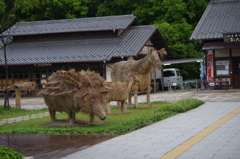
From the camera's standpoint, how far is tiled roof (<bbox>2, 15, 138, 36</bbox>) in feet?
111

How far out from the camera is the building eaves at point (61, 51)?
31431mm

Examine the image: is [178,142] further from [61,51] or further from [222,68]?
[61,51]

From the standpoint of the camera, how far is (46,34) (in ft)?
118

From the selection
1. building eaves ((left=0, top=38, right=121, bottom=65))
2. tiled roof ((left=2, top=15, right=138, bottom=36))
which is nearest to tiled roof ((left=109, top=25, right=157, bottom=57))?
building eaves ((left=0, top=38, right=121, bottom=65))

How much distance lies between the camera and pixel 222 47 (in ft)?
91.6

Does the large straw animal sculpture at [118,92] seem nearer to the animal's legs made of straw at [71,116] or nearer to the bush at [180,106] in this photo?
the bush at [180,106]

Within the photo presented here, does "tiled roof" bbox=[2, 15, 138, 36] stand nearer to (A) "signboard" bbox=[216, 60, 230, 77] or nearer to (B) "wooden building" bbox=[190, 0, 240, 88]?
(B) "wooden building" bbox=[190, 0, 240, 88]

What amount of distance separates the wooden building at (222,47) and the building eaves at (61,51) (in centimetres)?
722

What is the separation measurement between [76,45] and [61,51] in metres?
1.48

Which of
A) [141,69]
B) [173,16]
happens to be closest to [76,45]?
[173,16]

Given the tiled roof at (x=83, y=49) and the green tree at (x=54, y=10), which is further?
the green tree at (x=54, y=10)

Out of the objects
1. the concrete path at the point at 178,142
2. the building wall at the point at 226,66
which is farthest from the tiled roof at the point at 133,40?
the concrete path at the point at 178,142

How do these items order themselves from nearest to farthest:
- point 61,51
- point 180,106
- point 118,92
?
point 118,92 < point 180,106 < point 61,51

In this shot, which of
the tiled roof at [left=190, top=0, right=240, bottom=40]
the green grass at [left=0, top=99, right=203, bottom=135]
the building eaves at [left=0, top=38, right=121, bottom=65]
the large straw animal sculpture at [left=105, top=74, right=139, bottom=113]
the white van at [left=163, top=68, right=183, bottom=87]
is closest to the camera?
the green grass at [left=0, top=99, right=203, bottom=135]
